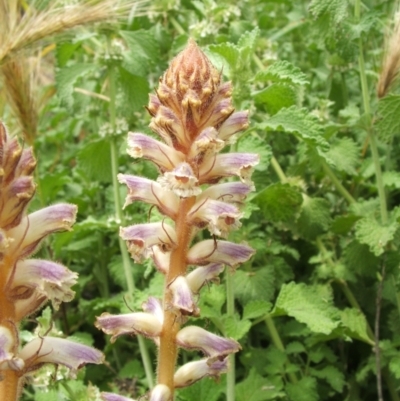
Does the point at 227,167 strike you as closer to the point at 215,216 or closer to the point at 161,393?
the point at 215,216

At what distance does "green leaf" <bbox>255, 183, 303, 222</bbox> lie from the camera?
7.13 ft

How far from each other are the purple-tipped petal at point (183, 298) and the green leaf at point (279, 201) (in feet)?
3.24

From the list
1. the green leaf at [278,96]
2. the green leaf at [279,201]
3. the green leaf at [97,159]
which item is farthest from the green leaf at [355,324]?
the green leaf at [97,159]

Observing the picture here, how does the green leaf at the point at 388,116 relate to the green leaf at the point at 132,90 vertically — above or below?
below

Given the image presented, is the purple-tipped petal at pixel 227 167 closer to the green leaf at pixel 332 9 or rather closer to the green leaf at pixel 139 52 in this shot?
the green leaf at pixel 332 9

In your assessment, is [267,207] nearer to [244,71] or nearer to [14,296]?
[244,71]

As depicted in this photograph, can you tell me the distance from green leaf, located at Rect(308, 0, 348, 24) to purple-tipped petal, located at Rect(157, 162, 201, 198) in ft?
4.36

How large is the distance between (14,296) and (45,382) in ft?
2.80

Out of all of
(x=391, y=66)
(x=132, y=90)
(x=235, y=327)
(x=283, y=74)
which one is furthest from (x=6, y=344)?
(x=132, y=90)

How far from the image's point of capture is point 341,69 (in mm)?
2924

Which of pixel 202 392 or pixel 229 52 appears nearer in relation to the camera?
pixel 202 392

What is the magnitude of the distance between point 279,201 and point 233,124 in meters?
0.94

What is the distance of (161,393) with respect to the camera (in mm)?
1219

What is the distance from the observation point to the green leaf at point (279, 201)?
217cm
